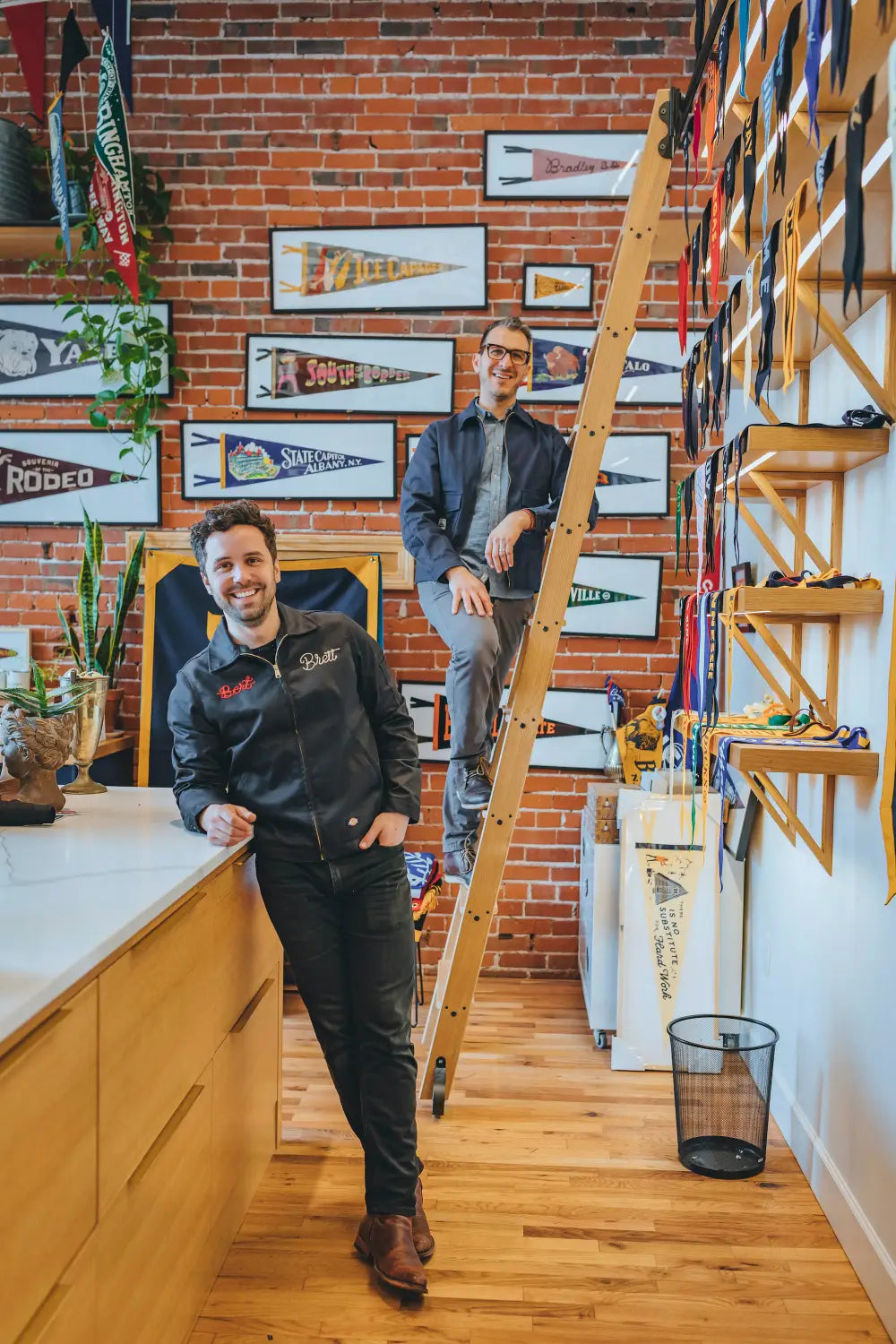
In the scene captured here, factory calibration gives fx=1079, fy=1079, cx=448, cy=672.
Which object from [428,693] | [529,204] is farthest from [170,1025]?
[529,204]

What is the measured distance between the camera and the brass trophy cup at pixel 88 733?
2689 millimetres

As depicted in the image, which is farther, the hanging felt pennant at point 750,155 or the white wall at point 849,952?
the white wall at point 849,952

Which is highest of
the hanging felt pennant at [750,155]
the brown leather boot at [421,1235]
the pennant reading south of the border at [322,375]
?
the pennant reading south of the border at [322,375]

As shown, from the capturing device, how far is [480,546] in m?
3.17

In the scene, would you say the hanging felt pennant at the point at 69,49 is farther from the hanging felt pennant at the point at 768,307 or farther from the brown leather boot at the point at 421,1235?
the brown leather boot at the point at 421,1235

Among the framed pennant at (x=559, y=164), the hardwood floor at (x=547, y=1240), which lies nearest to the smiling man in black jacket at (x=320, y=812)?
the hardwood floor at (x=547, y=1240)

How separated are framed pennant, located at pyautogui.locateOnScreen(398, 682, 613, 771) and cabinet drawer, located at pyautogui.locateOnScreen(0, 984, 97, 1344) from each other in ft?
9.13

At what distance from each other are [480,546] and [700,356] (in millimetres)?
819

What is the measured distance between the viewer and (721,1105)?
276 cm

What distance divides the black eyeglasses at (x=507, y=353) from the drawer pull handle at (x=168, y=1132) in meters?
2.06

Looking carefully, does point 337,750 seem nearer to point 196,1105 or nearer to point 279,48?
point 196,1105

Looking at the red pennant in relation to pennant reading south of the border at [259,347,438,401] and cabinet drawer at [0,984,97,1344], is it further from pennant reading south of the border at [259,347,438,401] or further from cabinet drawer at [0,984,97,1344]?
cabinet drawer at [0,984,97,1344]

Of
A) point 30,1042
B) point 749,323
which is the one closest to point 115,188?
point 749,323

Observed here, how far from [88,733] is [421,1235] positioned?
1.41m
